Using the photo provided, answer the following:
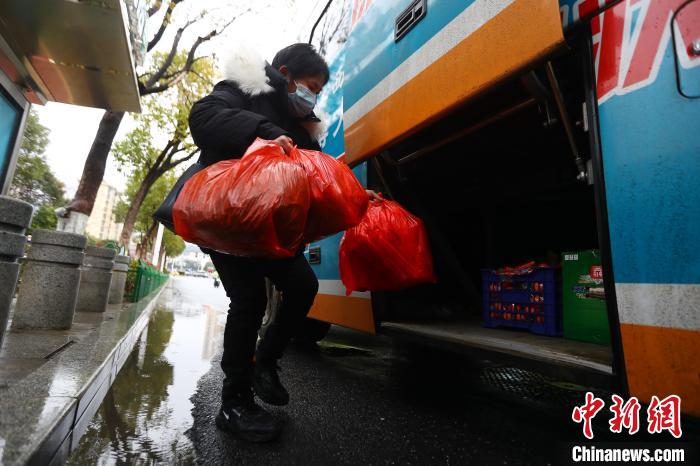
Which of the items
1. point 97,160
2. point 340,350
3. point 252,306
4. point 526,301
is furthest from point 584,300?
point 97,160

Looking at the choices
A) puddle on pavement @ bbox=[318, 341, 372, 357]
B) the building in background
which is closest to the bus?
puddle on pavement @ bbox=[318, 341, 372, 357]

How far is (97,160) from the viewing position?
7062 millimetres

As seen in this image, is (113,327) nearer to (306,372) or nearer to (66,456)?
(306,372)

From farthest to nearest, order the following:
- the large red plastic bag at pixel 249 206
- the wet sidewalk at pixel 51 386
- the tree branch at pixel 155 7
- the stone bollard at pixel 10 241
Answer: the tree branch at pixel 155 7 → the stone bollard at pixel 10 241 → the large red plastic bag at pixel 249 206 → the wet sidewalk at pixel 51 386

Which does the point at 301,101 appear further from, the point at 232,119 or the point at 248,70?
the point at 232,119

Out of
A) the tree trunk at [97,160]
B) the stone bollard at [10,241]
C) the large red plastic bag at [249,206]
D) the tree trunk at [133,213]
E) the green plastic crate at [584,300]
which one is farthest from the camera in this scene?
the tree trunk at [133,213]

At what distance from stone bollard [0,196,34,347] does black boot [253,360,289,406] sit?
1.38 meters

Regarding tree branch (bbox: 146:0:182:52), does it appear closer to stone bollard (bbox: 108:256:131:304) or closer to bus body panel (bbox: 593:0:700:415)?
stone bollard (bbox: 108:256:131:304)

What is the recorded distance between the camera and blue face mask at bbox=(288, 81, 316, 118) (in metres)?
2.04

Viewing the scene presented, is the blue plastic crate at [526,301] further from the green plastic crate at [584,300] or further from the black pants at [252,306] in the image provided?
the black pants at [252,306]

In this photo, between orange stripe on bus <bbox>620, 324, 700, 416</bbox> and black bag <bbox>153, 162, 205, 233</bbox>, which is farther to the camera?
black bag <bbox>153, 162, 205, 233</bbox>

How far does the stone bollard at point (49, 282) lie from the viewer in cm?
349

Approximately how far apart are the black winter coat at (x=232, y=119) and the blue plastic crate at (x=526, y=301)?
183cm

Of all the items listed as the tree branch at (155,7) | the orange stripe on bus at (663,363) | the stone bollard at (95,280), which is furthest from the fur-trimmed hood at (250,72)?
the tree branch at (155,7)
